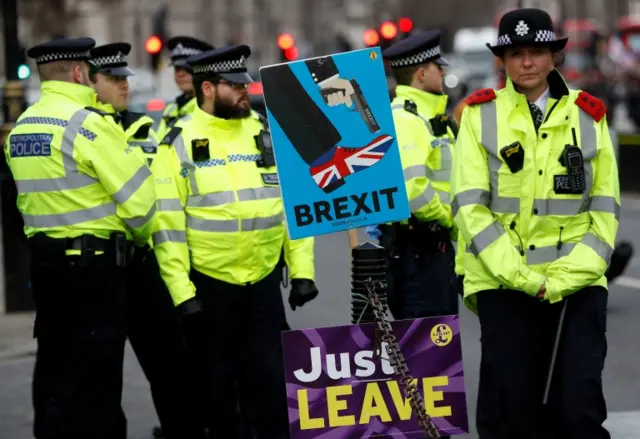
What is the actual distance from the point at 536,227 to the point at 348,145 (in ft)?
2.59

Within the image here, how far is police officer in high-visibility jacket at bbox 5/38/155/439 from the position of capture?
6996 mm

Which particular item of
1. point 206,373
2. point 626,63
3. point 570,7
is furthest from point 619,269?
point 570,7

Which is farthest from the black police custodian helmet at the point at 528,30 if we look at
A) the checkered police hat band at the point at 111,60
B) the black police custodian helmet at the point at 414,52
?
the checkered police hat band at the point at 111,60

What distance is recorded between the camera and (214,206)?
745 centimetres

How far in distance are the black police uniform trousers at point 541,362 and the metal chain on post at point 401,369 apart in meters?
0.32

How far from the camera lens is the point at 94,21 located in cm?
8275

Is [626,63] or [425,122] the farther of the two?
[626,63]

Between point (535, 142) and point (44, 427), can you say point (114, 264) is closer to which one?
point (44, 427)

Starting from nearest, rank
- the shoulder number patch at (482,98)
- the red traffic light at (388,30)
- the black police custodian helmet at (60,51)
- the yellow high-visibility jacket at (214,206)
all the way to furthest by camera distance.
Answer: the shoulder number patch at (482,98) → the black police custodian helmet at (60,51) → the yellow high-visibility jacket at (214,206) → the red traffic light at (388,30)

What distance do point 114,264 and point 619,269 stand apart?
613 centimetres

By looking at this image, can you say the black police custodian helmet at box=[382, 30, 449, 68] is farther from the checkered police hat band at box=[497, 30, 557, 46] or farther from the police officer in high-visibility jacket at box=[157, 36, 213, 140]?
the police officer in high-visibility jacket at box=[157, 36, 213, 140]

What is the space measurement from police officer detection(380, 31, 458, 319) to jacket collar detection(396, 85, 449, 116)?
0.04ft

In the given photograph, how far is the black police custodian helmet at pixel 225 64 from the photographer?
7.63m

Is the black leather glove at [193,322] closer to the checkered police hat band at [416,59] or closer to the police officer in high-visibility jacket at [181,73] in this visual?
the checkered police hat band at [416,59]
